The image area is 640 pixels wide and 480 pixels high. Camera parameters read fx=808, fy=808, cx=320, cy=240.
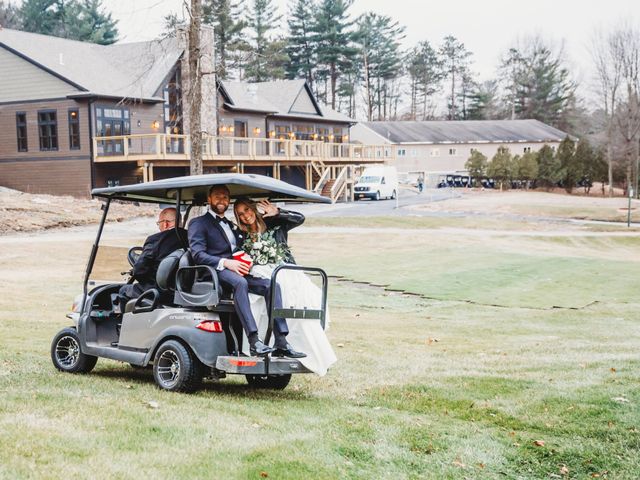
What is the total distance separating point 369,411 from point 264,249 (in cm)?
162

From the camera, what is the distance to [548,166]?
71500 mm

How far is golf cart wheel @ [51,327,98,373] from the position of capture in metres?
7.84

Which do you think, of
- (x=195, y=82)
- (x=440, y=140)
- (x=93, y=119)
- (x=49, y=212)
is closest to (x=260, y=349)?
(x=195, y=82)

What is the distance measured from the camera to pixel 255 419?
5.97m

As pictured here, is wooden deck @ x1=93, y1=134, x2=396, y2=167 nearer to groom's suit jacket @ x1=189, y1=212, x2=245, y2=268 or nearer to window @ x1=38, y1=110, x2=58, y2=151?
window @ x1=38, y1=110, x2=58, y2=151

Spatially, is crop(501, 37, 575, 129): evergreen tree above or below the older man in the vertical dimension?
above

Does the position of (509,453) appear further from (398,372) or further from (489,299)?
(489,299)

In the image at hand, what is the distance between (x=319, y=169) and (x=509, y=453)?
161 ft

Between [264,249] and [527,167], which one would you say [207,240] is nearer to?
[264,249]

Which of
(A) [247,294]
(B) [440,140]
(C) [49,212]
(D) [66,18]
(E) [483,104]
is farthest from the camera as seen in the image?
(E) [483,104]

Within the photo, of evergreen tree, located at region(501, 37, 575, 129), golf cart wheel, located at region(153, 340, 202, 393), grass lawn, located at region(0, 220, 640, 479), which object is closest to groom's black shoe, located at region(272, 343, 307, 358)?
grass lawn, located at region(0, 220, 640, 479)

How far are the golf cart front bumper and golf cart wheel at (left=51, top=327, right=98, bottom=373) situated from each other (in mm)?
1800

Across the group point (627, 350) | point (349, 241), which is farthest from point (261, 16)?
point (627, 350)

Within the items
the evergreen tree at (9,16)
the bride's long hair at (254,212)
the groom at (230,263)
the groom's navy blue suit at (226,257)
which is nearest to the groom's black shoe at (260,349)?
the groom at (230,263)
